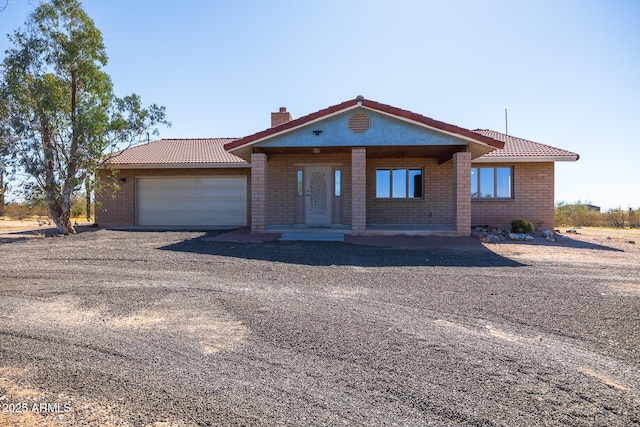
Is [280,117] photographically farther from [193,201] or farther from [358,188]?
[358,188]

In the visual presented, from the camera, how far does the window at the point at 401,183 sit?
1605cm

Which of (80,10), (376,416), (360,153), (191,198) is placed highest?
(80,10)

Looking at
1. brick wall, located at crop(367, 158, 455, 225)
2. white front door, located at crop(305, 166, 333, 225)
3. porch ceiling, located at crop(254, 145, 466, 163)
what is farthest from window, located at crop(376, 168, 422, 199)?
white front door, located at crop(305, 166, 333, 225)

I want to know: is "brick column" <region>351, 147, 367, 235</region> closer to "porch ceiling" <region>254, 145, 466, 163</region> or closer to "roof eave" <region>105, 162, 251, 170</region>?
"porch ceiling" <region>254, 145, 466, 163</region>

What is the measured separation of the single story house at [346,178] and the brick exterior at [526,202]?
40mm

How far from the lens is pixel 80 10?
13.8m

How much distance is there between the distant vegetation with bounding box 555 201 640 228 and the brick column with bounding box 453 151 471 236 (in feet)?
55.8

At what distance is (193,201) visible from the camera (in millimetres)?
18078

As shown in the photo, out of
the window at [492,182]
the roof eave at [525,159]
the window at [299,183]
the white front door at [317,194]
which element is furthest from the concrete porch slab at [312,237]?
the window at [492,182]

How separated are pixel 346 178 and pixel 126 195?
33.0 ft

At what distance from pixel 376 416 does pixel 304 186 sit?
1339cm

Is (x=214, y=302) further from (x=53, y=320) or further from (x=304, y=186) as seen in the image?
(x=304, y=186)

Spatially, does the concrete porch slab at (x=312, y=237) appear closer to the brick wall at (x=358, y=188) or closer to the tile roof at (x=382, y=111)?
the brick wall at (x=358, y=188)

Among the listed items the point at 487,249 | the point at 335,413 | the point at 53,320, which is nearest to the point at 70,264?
the point at 53,320
